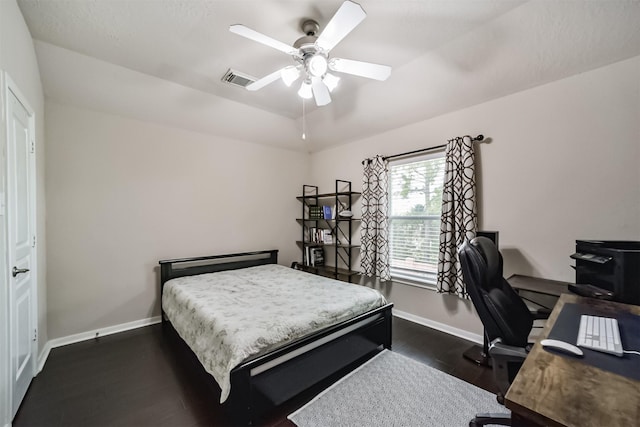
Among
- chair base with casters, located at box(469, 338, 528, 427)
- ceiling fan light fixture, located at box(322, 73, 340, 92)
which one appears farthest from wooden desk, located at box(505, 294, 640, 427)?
ceiling fan light fixture, located at box(322, 73, 340, 92)

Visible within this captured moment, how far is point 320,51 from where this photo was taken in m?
1.82

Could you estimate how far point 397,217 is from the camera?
3.56 m

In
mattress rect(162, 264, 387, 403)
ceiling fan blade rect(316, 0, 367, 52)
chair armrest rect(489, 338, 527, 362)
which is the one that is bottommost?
mattress rect(162, 264, 387, 403)

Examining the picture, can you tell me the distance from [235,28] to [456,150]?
2.35 metres

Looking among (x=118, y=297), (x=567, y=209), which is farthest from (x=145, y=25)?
(x=567, y=209)

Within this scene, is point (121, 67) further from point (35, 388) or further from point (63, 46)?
point (35, 388)

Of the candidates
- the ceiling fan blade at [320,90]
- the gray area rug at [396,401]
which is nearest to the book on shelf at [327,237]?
the gray area rug at [396,401]

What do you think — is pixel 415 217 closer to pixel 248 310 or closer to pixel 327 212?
pixel 327 212

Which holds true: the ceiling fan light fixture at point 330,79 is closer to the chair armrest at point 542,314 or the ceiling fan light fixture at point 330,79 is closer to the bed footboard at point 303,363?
the bed footboard at point 303,363

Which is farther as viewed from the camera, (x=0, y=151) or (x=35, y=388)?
(x=35, y=388)

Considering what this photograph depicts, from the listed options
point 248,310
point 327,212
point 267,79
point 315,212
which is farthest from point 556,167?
point 315,212

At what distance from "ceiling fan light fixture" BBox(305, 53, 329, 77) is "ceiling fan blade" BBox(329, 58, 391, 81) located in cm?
10

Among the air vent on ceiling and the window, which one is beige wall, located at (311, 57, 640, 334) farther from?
the air vent on ceiling

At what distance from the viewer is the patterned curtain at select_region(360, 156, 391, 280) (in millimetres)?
3527
